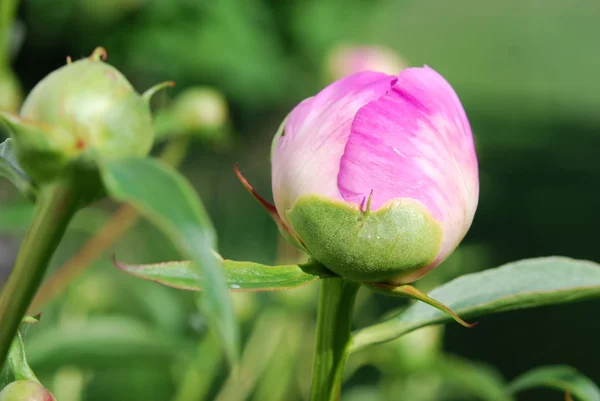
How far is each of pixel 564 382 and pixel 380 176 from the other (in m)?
0.13

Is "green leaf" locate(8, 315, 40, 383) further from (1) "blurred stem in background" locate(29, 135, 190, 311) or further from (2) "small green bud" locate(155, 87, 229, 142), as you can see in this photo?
(2) "small green bud" locate(155, 87, 229, 142)

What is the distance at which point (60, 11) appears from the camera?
347cm

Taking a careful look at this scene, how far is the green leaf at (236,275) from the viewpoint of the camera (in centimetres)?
24

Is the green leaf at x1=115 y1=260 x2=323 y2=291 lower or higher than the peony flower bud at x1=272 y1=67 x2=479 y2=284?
lower

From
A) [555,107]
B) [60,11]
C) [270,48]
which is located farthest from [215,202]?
[555,107]

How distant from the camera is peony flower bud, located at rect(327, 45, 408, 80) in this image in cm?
97

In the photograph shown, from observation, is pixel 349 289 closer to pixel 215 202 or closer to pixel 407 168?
pixel 407 168

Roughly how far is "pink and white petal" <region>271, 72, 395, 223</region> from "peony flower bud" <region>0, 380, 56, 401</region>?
0.10m

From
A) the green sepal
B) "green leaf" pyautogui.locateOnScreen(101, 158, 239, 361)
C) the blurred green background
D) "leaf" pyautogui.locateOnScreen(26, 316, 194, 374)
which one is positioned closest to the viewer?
"green leaf" pyautogui.locateOnScreen(101, 158, 239, 361)

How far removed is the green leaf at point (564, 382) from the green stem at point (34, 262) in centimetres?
22

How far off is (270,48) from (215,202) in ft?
2.75

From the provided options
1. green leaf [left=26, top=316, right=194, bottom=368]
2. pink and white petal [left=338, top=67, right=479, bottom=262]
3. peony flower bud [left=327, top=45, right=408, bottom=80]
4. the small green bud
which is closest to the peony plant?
pink and white petal [left=338, top=67, right=479, bottom=262]

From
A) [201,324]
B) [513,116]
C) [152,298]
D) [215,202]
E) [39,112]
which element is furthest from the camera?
[513,116]

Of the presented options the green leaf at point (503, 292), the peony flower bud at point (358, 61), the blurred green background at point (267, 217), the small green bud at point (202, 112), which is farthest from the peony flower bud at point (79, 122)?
the peony flower bud at point (358, 61)
